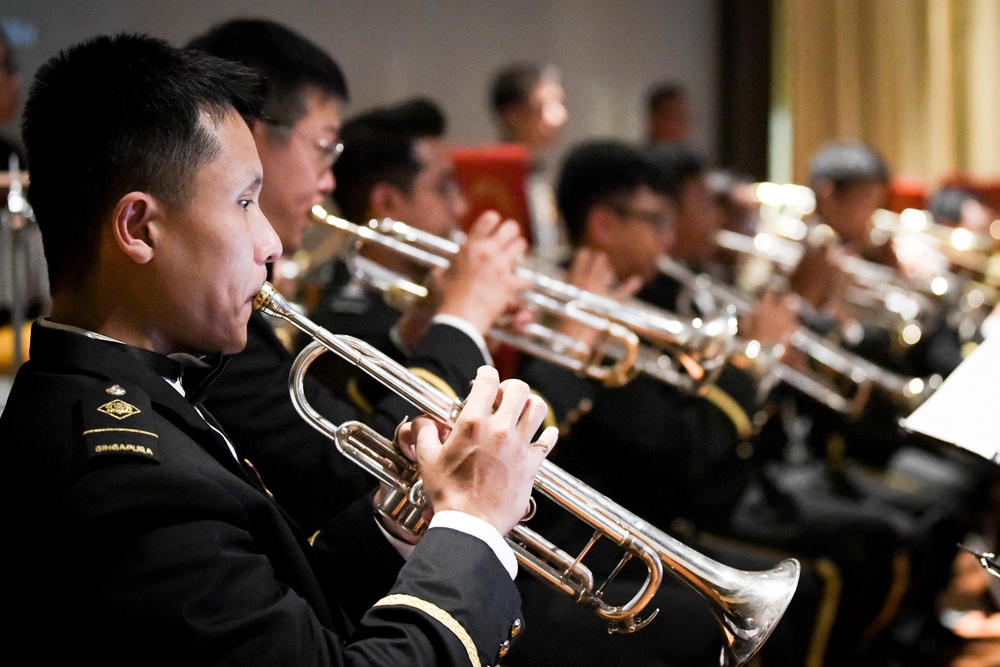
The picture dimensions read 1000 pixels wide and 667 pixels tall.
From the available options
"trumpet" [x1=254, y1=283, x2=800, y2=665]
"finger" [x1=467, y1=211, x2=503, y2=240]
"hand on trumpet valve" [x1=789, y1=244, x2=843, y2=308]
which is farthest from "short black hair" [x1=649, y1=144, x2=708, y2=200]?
"trumpet" [x1=254, y1=283, x2=800, y2=665]

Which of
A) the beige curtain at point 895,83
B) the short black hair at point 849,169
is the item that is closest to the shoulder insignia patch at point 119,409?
the short black hair at point 849,169

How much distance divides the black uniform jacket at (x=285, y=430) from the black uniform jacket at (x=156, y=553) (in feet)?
1.60

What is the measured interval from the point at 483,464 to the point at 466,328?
783 mm

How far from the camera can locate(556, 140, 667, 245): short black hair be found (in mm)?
3451

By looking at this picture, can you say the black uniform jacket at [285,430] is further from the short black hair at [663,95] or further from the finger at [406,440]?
the short black hair at [663,95]

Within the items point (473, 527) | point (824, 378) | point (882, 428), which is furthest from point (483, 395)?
point (882, 428)

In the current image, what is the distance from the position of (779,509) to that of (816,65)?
4.75m

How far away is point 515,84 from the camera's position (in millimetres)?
5016

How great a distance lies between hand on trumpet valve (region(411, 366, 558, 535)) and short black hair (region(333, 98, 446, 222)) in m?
1.73

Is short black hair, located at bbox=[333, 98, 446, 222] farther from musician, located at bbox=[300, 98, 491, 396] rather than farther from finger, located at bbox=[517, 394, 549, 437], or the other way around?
finger, located at bbox=[517, 394, 549, 437]

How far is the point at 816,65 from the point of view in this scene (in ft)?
24.1

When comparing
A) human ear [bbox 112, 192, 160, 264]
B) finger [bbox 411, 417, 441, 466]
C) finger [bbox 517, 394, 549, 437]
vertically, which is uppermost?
human ear [bbox 112, 192, 160, 264]

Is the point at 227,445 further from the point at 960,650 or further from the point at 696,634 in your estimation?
the point at 960,650

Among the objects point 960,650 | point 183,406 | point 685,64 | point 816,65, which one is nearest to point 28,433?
point 183,406
